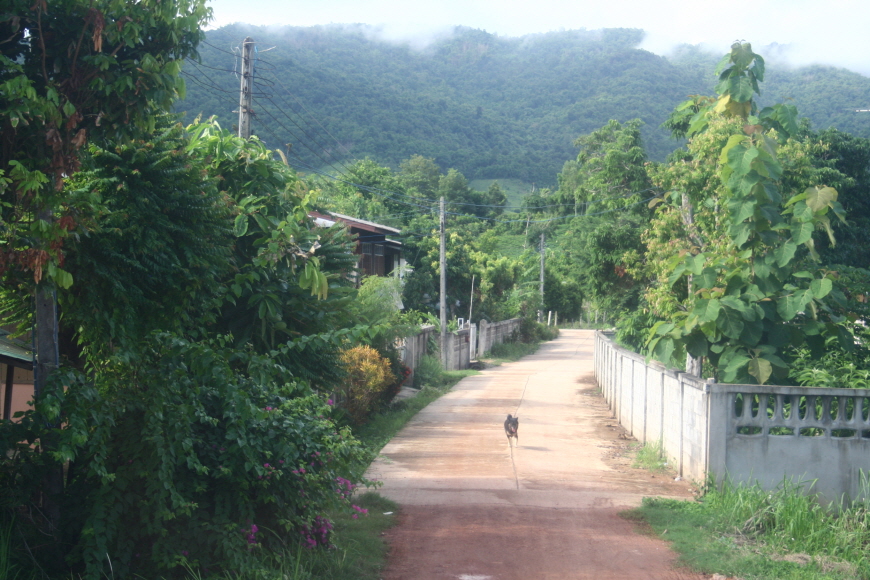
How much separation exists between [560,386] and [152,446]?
18907mm

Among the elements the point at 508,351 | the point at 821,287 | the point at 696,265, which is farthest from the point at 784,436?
the point at 508,351

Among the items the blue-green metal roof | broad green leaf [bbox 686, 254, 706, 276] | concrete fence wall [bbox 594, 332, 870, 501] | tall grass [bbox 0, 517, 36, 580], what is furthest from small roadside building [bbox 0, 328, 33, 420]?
broad green leaf [bbox 686, 254, 706, 276]

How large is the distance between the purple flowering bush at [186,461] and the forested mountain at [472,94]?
80.8 ft

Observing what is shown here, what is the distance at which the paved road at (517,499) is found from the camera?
625 centimetres

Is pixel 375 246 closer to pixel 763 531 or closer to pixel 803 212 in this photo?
pixel 803 212

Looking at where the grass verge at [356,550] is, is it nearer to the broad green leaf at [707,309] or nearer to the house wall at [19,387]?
the broad green leaf at [707,309]

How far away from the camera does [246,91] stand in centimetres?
1377

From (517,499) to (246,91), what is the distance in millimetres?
9056

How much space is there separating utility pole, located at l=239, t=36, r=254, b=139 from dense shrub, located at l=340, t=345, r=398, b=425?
4356 millimetres

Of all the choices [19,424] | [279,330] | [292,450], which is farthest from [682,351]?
[19,424]

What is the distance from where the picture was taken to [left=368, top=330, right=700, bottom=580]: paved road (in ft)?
20.5

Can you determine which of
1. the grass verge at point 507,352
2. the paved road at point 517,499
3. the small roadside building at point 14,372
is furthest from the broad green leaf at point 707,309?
the grass verge at point 507,352

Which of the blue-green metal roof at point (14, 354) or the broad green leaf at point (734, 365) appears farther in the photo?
the broad green leaf at point (734, 365)

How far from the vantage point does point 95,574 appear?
445 cm
